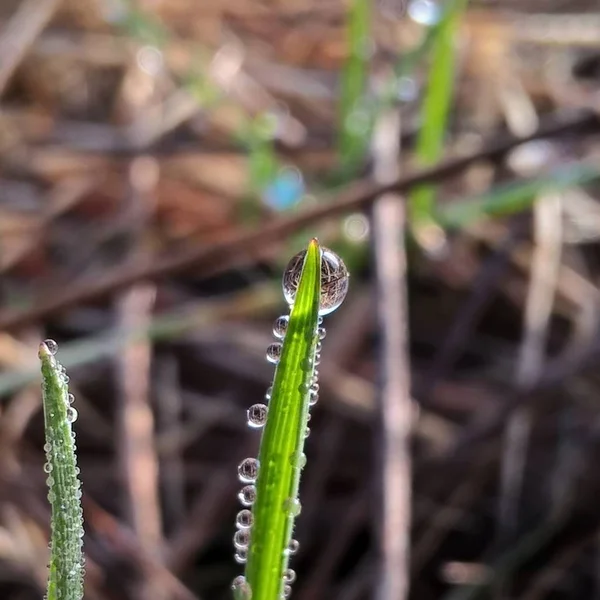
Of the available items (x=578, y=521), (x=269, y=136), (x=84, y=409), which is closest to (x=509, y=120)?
(x=269, y=136)

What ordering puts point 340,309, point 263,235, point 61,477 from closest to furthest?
point 61,477
point 263,235
point 340,309

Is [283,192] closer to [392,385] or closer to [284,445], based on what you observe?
[392,385]

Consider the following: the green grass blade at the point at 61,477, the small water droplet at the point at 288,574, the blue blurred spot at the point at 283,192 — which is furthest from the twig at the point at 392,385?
the green grass blade at the point at 61,477

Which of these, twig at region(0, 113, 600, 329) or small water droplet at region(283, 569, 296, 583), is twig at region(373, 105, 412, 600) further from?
small water droplet at region(283, 569, 296, 583)

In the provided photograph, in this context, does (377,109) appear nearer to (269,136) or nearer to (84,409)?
(269,136)

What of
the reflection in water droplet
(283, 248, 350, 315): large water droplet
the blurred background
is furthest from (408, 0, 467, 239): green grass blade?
(283, 248, 350, 315): large water droplet

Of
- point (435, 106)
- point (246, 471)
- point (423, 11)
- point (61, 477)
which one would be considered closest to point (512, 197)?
point (435, 106)

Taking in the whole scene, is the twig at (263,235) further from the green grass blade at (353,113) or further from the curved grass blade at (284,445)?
the curved grass blade at (284,445)

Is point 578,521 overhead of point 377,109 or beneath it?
beneath
